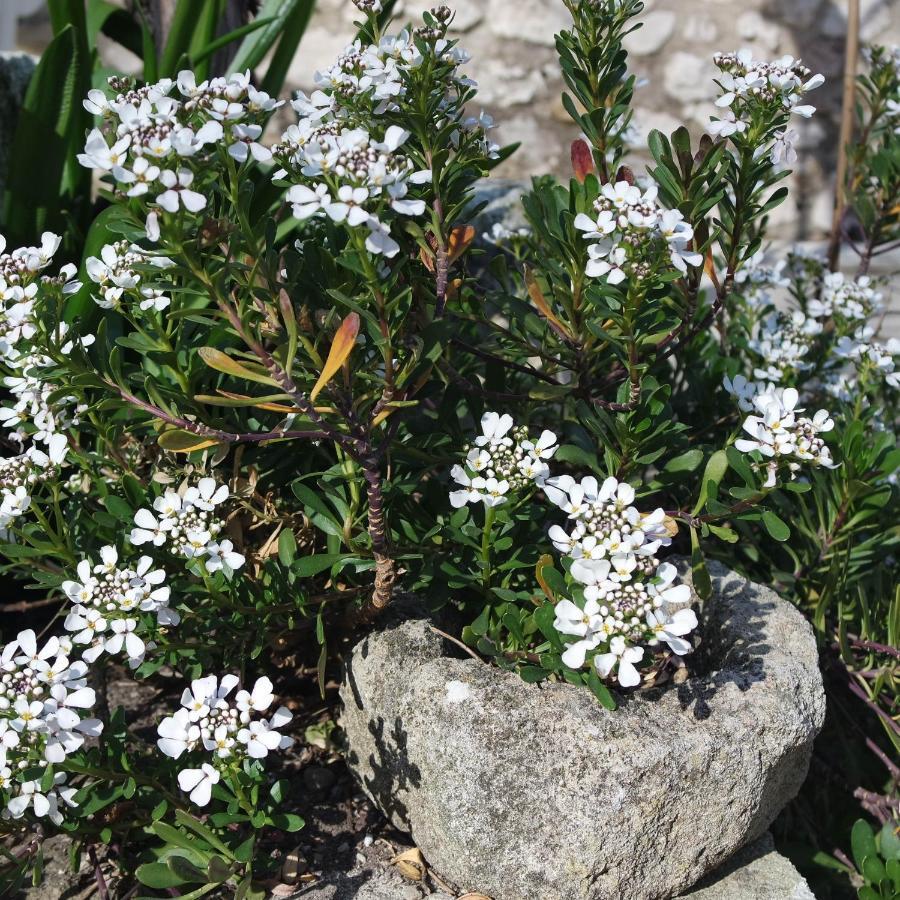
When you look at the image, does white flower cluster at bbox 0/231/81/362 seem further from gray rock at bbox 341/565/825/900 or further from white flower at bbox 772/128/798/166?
white flower at bbox 772/128/798/166

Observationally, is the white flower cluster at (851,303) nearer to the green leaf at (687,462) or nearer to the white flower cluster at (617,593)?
the green leaf at (687,462)


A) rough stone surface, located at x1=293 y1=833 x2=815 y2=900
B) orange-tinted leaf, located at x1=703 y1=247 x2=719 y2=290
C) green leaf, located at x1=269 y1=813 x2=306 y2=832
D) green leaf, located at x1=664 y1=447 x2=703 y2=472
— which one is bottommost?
rough stone surface, located at x1=293 y1=833 x2=815 y2=900

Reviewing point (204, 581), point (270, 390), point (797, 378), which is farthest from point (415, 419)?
point (797, 378)

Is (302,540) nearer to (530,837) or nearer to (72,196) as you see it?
(530,837)

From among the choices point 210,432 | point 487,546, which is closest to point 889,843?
point 487,546

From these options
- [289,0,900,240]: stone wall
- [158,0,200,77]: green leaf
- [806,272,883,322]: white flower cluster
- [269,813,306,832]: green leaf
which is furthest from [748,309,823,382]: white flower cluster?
[289,0,900,240]: stone wall

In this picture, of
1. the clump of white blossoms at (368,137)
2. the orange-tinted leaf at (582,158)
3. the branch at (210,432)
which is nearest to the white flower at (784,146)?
the orange-tinted leaf at (582,158)
